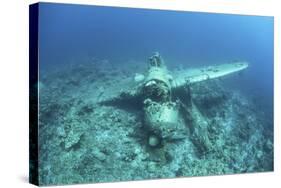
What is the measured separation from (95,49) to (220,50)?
2.27 meters

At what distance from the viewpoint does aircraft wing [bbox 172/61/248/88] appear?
1088 centimetres

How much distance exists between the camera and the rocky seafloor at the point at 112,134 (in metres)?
9.86

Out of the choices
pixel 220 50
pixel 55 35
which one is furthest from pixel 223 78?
pixel 55 35

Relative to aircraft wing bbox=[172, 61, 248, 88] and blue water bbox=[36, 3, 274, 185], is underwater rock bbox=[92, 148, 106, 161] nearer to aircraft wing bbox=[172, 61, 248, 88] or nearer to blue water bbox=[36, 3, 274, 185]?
blue water bbox=[36, 3, 274, 185]

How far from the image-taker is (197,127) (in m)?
10.9

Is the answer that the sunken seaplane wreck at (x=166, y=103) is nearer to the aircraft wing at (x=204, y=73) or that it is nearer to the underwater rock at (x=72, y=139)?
the aircraft wing at (x=204, y=73)

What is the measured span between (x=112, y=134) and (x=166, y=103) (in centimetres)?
105

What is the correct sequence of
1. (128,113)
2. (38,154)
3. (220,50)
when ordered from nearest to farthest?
1. (38,154)
2. (128,113)
3. (220,50)

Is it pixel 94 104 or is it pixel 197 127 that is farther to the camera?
pixel 197 127

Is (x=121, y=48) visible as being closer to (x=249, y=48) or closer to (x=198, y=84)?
(x=198, y=84)

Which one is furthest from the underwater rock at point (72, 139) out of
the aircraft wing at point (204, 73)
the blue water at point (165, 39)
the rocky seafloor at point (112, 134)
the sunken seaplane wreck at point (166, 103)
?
the aircraft wing at point (204, 73)

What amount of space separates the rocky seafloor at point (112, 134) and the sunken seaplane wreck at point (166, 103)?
84 mm

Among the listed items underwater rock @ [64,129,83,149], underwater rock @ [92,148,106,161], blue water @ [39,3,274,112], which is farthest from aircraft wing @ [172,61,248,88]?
underwater rock @ [64,129,83,149]

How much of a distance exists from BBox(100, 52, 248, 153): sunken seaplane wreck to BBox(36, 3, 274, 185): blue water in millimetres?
192
